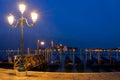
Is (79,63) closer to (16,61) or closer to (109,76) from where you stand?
(16,61)

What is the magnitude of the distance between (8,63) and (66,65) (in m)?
6.20

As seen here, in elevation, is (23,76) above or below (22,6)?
below

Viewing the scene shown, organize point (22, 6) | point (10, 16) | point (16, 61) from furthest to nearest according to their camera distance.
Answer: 1. point (16, 61)
2. point (10, 16)
3. point (22, 6)

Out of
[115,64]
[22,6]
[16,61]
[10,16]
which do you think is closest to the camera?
[22,6]

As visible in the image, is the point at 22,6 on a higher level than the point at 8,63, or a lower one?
higher

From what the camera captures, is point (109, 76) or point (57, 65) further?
point (57, 65)

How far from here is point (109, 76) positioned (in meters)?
14.6

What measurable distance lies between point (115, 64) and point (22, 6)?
2064cm

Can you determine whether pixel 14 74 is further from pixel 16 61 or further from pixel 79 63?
pixel 79 63

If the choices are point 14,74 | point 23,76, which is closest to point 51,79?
point 23,76

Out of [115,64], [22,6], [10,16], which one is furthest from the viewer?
[115,64]

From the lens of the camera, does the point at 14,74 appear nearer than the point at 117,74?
No

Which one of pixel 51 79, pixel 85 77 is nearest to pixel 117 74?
pixel 85 77

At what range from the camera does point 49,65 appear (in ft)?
111
